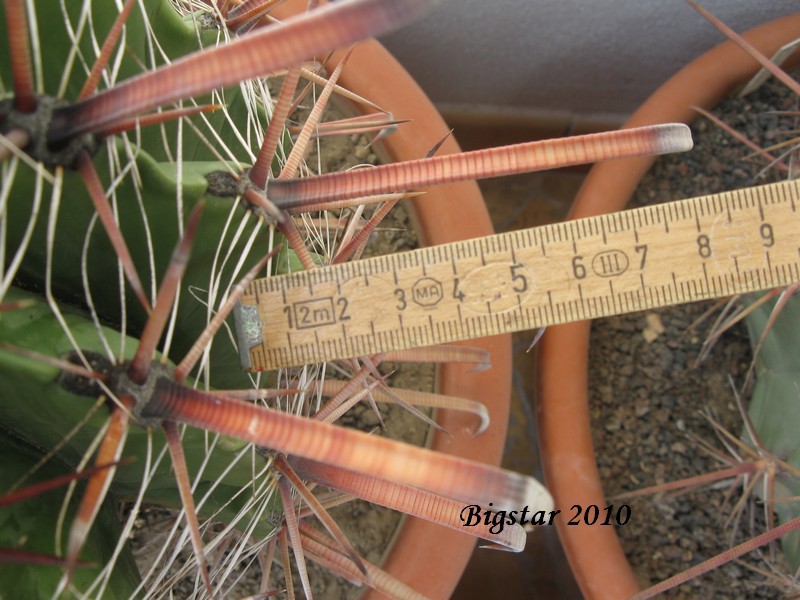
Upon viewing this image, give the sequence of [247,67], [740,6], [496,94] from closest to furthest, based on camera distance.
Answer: [247,67] < [740,6] < [496,94]

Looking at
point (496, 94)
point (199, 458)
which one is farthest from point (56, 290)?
point (496, 94)

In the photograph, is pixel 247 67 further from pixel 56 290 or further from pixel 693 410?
pixel 693 410

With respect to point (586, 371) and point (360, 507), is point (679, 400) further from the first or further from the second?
point (360, 507)

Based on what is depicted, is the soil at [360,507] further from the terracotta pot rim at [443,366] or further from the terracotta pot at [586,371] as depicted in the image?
the terracotta pot at [586,371]

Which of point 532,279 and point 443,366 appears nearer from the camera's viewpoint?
point 532,279

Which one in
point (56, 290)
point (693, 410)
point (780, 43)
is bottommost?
point (56, 290)

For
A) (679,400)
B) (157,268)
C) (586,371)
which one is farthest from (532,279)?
(679,400)

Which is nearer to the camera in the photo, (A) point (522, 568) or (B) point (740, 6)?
(B) point (740, 6)
